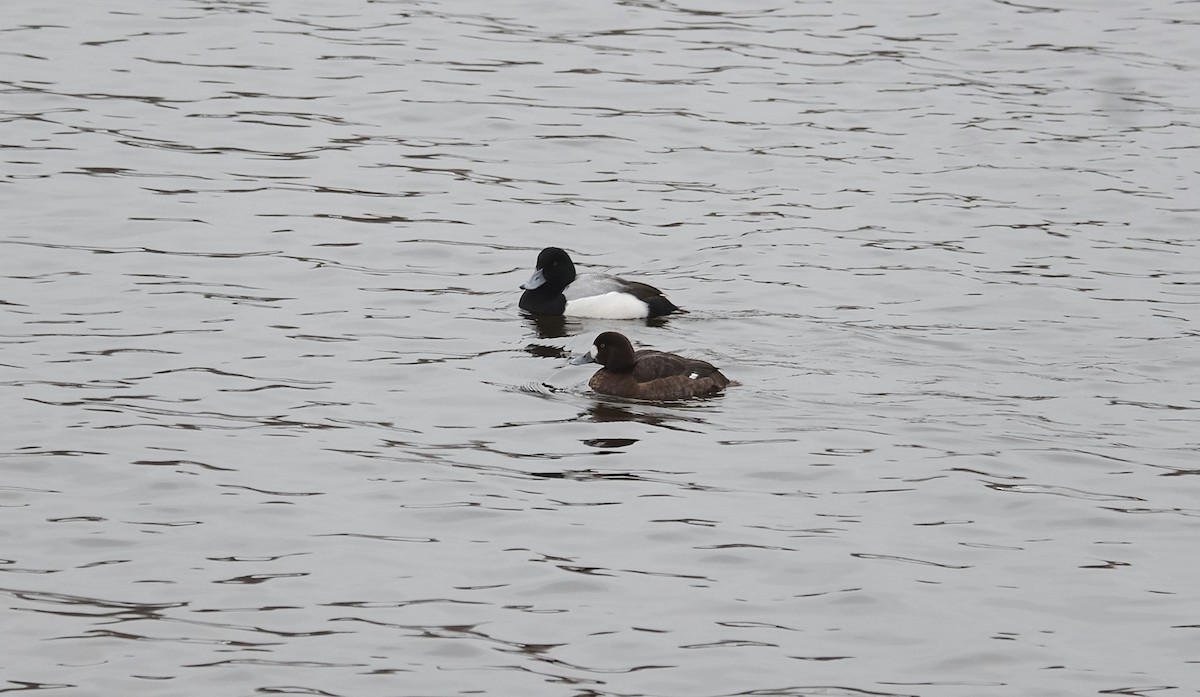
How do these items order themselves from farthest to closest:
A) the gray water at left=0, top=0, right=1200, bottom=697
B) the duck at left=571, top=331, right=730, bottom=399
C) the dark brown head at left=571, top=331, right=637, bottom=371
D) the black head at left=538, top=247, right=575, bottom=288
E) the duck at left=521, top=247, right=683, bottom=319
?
the black head at left=538, top=247, right=575, bottom=288 < the duck at left=521, top=247, right=683, bottom=319 < the dark brown head at left=571, top=331, right=637, bottom=371 < the duck at left=571, top=331, right=730, bottom=399 < the gray water at left=0, top=0, right=1200, bottom=697

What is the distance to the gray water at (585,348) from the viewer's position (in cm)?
755

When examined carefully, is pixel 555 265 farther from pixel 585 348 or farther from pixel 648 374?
pixel 648 374

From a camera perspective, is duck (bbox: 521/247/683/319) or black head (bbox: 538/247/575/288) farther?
black head (bbox: 538/247/575/288)

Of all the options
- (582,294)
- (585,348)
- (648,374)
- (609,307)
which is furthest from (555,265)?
(648,374)

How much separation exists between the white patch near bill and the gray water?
14.9 inches

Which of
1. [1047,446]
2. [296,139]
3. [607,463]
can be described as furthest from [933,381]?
[296,139]

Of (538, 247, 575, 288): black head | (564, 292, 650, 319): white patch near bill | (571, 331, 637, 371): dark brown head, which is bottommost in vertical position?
(564, 292, 650, 319): white patch near bill

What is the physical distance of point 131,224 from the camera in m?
14.9

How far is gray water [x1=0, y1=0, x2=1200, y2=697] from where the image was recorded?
755 cm

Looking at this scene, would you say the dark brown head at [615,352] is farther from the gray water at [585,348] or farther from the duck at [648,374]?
the gray water at [585,348]

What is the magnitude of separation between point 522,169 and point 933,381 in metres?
6.92

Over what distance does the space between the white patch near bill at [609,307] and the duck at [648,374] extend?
1.89 meters

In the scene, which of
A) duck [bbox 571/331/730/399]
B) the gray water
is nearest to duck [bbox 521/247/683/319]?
the gray water

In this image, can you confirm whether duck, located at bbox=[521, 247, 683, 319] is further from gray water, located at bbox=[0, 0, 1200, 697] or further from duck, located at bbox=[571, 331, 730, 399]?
duck, located at bbox=[571, 331, 730, 399]
